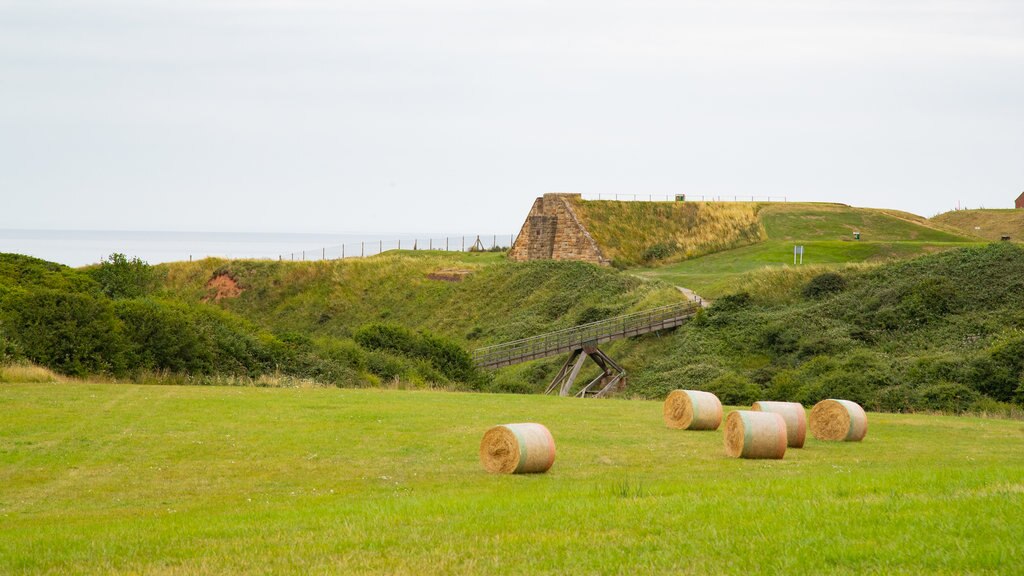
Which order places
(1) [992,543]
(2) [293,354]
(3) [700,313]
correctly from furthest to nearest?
1. (3) [700,313]
2. (2) [293,354]
3. (1) [992,543]

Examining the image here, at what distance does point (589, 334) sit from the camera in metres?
54.1

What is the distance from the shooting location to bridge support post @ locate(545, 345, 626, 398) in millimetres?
51438

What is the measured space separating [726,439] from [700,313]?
38.3 meters

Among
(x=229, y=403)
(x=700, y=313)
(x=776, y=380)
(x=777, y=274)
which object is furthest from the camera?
(x=777, y=274)

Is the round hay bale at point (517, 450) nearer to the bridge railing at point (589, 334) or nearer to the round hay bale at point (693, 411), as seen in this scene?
the round hay bale at point (693, 411)

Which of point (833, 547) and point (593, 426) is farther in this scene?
point (593, 426)

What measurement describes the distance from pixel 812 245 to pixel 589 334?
29.1 metres

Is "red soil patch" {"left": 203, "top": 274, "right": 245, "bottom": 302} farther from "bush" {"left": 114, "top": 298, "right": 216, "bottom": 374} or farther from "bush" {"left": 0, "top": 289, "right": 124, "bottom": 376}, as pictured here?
"bush" {"left": 0, "top": 289, "right": 124, "bottom": 376}

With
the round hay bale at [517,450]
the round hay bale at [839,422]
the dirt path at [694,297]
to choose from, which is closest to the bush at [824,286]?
the dirt path at [694,297]

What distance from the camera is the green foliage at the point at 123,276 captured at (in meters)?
51.4

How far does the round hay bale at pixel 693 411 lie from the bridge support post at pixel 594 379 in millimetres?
26098

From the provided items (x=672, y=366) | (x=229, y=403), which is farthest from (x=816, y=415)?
(x=672, y=366)

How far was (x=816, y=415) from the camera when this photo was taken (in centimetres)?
2280

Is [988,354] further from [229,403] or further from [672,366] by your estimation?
[229,403]
